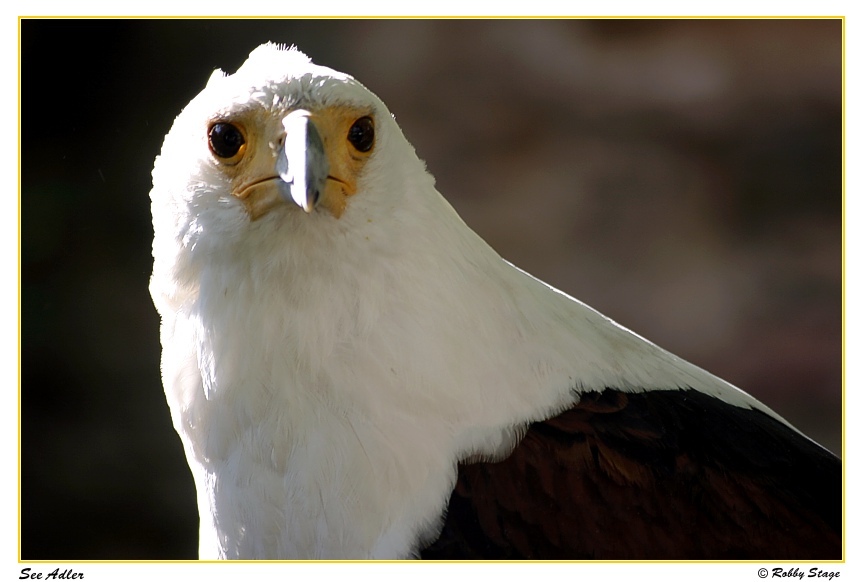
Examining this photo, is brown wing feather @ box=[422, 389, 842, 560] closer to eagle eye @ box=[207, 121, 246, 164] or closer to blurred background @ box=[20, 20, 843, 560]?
eagle eye @ box=[207, 121, 246, 164]

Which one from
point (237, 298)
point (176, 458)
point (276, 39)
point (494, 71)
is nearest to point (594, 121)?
point (494, 71)

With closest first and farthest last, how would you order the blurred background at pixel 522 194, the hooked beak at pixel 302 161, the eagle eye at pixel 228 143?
1. the hooked beak at pixel 302 161
2. the eagle eye at pixel 228 143
3. the blurred background at pixel 522 194

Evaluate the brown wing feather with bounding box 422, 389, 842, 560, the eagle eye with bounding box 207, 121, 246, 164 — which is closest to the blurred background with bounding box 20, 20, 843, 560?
the eagle eye with bounding box 207, 121, 246, 164

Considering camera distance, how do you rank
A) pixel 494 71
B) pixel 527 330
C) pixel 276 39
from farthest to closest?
pixel 494 71 → pixel 276 39 → pixel 527 330

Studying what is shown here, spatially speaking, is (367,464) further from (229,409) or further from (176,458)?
(176,458)

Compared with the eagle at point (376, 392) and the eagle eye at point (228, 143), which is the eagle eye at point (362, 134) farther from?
the eagle eye at point (228, 143)

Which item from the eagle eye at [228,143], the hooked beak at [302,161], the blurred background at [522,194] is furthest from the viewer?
the blurred background at [522,194]

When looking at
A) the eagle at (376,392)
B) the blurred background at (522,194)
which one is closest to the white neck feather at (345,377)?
the eagle at (376,392)
